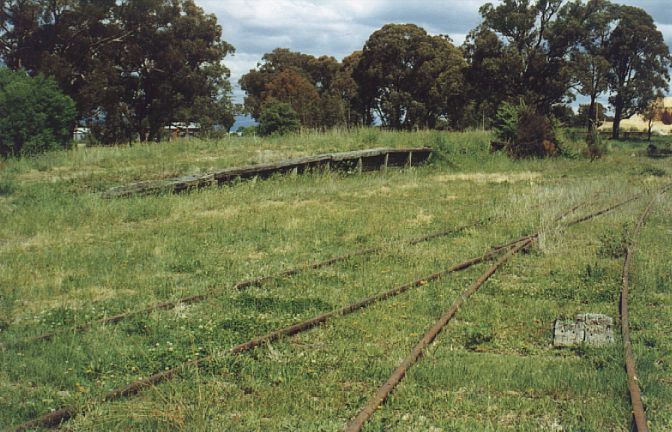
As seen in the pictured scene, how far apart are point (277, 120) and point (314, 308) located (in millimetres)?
26759

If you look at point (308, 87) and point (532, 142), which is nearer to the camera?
point (532, 142)

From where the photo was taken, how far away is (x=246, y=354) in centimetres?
583

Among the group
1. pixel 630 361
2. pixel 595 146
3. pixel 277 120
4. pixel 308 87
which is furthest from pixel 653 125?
pixel 630 361

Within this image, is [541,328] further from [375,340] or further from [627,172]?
[627,172]

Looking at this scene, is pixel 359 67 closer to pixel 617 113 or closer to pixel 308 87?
pixel 308 87

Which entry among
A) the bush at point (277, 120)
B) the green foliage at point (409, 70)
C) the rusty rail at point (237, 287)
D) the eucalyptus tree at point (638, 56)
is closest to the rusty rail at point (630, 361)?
the rusty rail at point (237, 287)

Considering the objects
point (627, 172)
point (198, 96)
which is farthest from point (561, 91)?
point (198, 96)

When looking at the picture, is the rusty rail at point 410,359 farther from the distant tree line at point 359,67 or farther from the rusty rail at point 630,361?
the distant tree line at point 359,67

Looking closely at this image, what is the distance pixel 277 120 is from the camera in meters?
33.2

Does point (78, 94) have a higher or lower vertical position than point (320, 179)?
higher

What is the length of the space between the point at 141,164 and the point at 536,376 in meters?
16.0

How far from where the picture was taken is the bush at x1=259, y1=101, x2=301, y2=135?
33.0 m

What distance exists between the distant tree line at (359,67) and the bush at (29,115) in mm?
7850

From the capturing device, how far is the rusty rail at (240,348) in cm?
448
